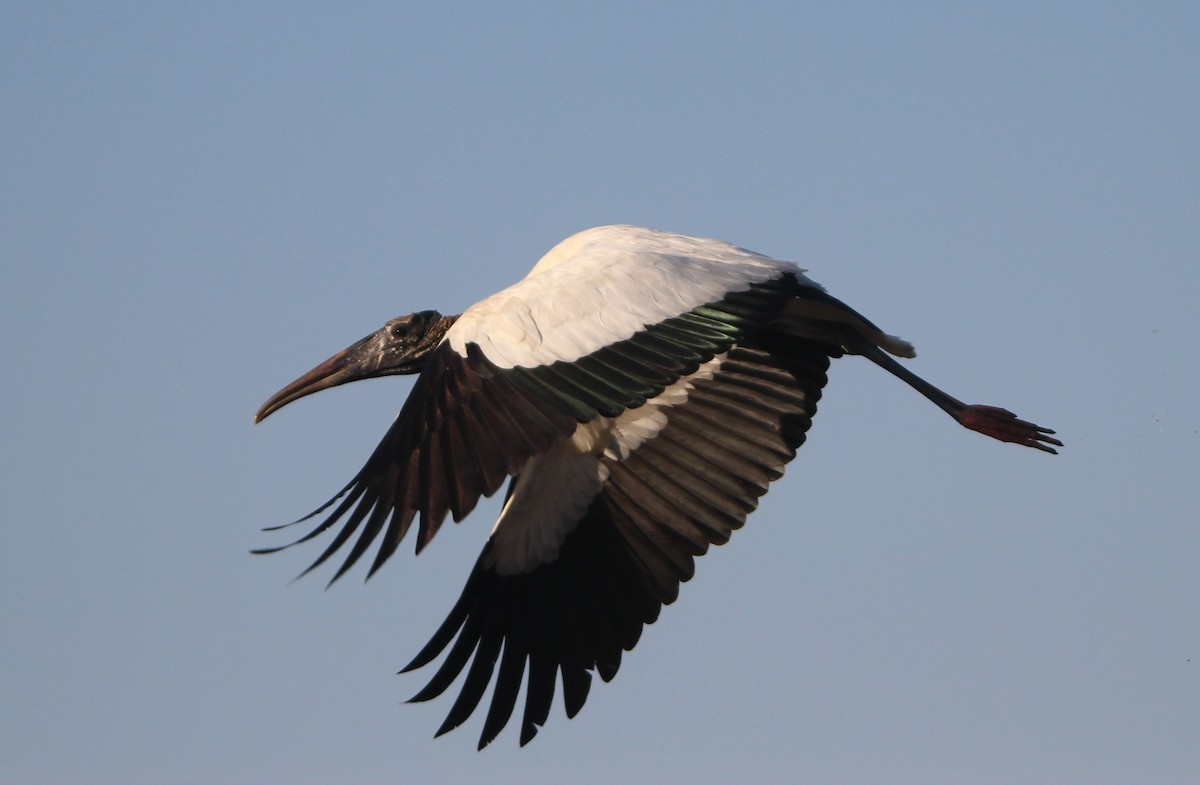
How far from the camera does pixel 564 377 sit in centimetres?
620

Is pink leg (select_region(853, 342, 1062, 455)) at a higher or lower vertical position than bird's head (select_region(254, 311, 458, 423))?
lower

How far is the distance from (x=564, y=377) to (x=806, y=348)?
2.36 m

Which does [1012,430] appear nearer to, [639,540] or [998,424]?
[998,424]

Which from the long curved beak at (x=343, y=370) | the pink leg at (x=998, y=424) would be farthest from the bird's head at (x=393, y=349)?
the pink leg at (x=998, y=424)

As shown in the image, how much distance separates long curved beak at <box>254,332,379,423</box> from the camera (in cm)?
835

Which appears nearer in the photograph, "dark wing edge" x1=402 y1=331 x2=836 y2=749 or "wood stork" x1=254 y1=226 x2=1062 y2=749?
"wood stork" x1=254 y1=226 x2=1062 y2=749

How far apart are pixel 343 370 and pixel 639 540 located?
1.76m

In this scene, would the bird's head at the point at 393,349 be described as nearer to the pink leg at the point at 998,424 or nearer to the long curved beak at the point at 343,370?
the long curved beak at the point at 343,370

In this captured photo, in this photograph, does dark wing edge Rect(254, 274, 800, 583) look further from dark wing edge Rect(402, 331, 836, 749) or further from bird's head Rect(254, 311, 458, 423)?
bird's head Rect(254, 311, 458, 423)

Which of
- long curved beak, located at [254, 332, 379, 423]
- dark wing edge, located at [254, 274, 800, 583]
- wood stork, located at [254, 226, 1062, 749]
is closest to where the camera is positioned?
dark wing edge, located at [254, 274, 800, 583]

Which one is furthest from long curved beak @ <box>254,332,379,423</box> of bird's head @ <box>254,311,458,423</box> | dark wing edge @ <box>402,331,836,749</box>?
dark wing edge @ <box>402,331,836,749</box>

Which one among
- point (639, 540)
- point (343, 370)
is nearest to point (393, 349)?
point (343, 370)

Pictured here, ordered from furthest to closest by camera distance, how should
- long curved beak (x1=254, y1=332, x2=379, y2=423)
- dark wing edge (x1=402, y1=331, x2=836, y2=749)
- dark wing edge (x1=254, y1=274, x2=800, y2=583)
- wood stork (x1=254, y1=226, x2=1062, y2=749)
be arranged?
long curved beak (x1=254, y1=332, x2=379, y2=423), dark wing edge (x1=402, y1=331, x2=836, y2=749), wood stork (x1=254, y1=226, x2=1062, y2=749), dark wing edge (x1=254, y1=274, x2=800, y2=583)

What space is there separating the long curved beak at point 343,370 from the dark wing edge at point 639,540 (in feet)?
Result: 3.81
